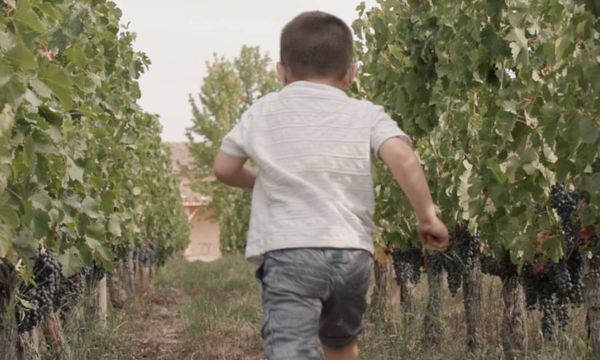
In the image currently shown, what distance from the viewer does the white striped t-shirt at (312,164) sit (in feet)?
11.1

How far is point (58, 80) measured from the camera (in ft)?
13.1

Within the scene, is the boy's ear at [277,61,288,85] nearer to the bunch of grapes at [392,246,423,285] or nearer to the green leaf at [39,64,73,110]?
the green leaf at [39,64,73,110]

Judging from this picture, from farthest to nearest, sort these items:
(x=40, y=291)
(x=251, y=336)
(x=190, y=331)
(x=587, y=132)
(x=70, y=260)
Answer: (x=190, y=331) → (x=251, y=336) → (x=40, y=291) → (x=70, y=260) → (x=587, y=132)

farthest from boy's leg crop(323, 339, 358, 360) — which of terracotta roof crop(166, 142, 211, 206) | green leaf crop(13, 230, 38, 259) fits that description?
terracotta roof crop(166, 142, 211, 206)

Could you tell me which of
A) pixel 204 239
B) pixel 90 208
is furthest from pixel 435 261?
pixel 204 239

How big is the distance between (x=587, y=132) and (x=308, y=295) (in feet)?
4.36

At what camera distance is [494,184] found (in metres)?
5.54

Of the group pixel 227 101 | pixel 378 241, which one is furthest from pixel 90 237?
pixel 227 101

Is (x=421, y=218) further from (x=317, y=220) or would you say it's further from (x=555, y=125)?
(x=555, y=125)

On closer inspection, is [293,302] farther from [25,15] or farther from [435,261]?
[435,261]

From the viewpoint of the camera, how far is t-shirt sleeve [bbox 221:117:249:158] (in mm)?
3543

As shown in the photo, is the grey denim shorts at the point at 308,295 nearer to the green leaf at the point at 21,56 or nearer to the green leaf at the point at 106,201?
the green leaf at the point at 21,56

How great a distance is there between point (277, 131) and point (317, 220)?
1.14 feet

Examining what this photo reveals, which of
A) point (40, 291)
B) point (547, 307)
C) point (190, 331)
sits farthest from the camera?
point (190, 331)
